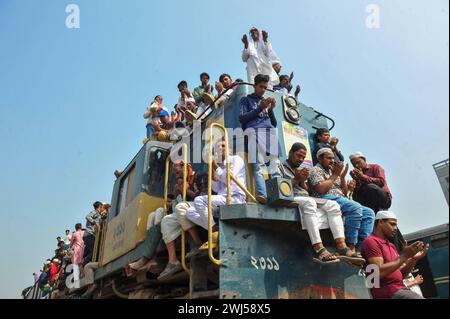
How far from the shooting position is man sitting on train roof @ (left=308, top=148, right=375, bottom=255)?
10.9 ft

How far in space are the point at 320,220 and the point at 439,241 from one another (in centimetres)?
639

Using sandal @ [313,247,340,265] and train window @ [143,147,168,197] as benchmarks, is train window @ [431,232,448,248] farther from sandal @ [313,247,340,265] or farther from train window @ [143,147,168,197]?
train window @ [143,147,168,197]

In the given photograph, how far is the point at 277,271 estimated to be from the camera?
3.09m

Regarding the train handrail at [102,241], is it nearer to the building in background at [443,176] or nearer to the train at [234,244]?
the train at [234,244]

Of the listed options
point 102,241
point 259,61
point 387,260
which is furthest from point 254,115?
A: point 102,241

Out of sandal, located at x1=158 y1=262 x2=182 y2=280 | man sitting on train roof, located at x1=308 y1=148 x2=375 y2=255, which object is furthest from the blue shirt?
sandal, located at x1=158 y1=262 x2=182 y2=280

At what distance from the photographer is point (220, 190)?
369 centimetres

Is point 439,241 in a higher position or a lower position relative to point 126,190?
lower

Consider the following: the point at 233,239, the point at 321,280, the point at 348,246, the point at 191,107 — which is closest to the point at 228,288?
the point at 233,239

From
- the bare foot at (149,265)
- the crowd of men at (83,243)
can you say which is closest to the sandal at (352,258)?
the bare foot at (149,265)

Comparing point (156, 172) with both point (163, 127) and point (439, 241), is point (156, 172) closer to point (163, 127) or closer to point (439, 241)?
point (163, 127)

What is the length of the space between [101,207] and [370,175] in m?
6.04

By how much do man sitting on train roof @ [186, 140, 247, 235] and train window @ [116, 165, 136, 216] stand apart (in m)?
2.31
